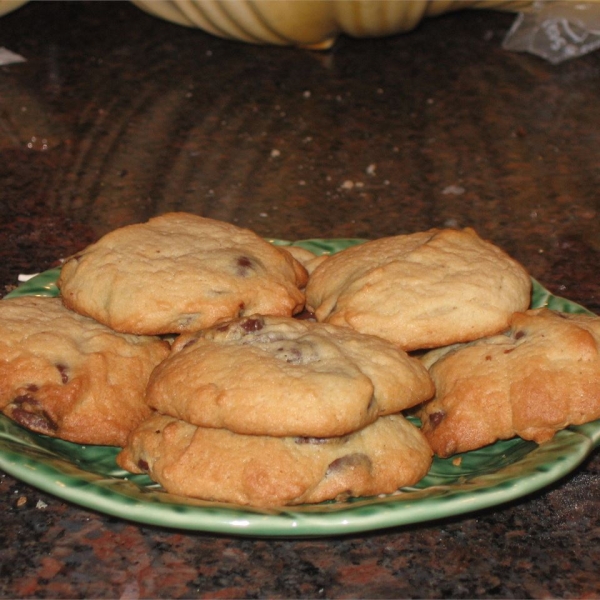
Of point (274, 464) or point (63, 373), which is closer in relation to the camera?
point (274, 464)

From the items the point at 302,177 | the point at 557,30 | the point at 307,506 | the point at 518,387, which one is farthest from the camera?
the point at 557,30

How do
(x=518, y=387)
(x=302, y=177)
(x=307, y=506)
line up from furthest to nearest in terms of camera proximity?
(x=302, y=177) < (x=518, y=387) < (x=307, y=506)

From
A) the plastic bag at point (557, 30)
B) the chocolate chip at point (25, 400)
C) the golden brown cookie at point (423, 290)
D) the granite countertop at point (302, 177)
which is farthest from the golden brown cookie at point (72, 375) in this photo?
the plastic bag at point (557, 30)

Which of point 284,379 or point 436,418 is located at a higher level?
point 284,379

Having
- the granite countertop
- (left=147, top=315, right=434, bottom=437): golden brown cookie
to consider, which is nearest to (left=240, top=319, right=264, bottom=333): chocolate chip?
(left=147, top=315, right=434, bottom=437): golden brown cookie

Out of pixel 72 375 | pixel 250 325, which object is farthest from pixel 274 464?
pixel 72 375

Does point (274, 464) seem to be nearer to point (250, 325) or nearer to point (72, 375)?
point (250, 325)

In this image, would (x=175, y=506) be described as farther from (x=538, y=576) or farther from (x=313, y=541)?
(x=538, y=576)
